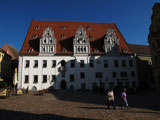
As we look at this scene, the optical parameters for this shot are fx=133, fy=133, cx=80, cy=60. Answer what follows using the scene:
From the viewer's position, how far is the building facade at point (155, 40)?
1210 inches

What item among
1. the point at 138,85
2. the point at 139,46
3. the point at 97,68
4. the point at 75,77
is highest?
the point at 139,46

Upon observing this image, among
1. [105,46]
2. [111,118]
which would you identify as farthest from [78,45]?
[111,118]

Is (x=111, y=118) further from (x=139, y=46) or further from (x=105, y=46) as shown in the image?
(x=139, y=46)

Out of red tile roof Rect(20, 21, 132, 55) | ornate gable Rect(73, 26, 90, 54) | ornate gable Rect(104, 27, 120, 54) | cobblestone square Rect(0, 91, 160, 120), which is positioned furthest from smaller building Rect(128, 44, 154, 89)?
cobblestone square Rect(0, 91, 160, 120)

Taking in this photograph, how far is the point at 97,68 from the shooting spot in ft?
117

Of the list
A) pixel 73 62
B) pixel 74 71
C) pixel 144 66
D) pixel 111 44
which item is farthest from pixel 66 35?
pixel 144 66

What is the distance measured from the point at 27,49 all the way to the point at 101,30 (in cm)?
2305

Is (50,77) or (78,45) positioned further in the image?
(78,45)

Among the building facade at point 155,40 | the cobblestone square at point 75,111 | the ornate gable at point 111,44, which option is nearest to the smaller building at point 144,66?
the ornate gable at point 111,44

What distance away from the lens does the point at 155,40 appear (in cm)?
3150

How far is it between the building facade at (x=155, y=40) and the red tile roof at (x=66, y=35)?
294 inches

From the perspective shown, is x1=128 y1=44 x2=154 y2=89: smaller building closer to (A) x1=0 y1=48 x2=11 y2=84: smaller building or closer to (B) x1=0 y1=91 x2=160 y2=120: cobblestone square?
(B) x1=0 y1=91 x2=160 y2=120: cobblestone square

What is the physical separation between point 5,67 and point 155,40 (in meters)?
47.3

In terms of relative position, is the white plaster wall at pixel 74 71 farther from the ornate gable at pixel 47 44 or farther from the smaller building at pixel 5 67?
the smaller building at pixel 5 67
